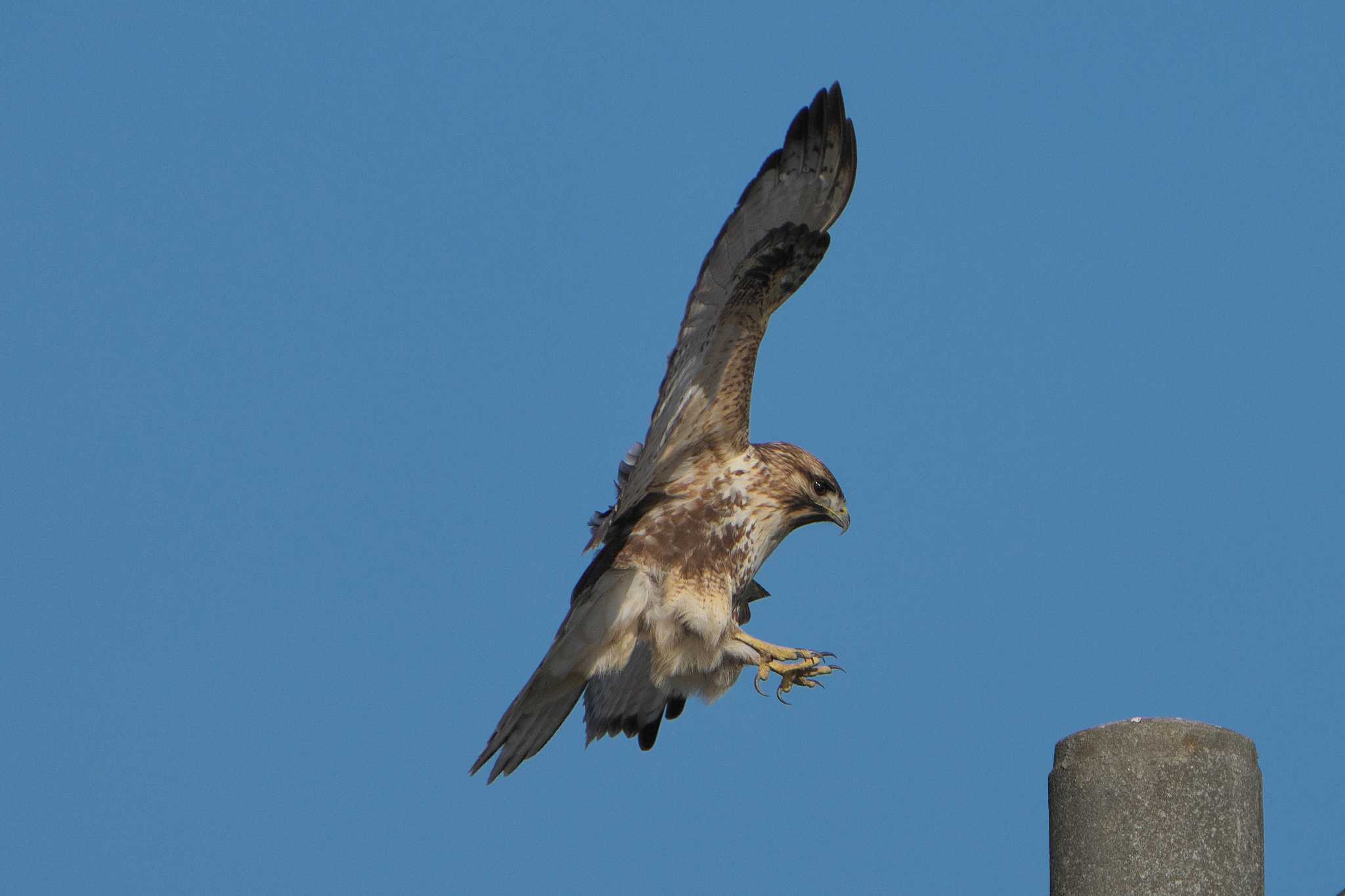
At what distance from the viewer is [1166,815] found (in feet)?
13.5

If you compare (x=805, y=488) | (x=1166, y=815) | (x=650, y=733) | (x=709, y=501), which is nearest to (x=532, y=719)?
(x=650, y=733)

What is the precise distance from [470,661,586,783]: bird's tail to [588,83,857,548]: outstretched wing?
27.2 inches

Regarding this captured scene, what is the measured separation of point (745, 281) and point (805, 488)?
107 centimetres

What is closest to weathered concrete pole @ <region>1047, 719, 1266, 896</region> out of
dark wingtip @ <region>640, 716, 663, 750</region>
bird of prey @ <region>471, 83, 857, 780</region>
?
bird of prey @ <region>471, 83, 857, 780</region>

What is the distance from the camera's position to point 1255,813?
4.23m

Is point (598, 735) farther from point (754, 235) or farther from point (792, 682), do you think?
point (754, 235)

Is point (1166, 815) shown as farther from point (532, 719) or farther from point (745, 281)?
point (532, 719)

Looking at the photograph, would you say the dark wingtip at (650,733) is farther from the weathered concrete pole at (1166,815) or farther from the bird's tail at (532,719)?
the weathered concrete pole at (1166,815)

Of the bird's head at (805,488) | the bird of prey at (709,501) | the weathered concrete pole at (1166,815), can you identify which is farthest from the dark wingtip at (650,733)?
the weathered concrete pole at (1166,815)

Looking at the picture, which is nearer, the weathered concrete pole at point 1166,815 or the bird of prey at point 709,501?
the weathered concrete pole at point 1166,815

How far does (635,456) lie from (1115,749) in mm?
3422

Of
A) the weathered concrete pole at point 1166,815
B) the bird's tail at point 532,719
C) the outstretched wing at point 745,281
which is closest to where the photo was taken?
the weathered concrete pole at point 1166,815

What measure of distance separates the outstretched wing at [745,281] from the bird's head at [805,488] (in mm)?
314

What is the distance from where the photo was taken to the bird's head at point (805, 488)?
7.55 m
